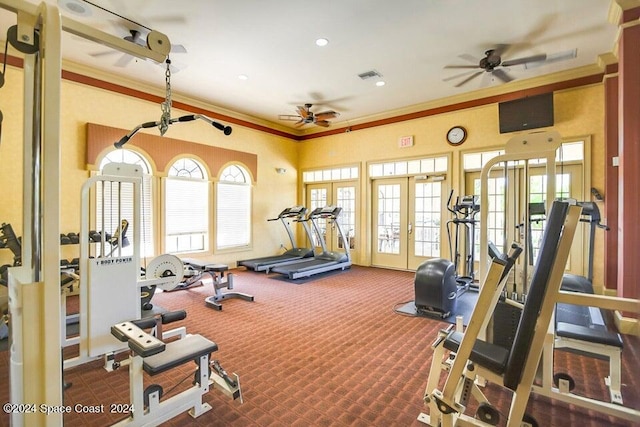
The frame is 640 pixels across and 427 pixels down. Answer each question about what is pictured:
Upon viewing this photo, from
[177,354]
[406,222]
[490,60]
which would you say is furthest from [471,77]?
[177,354]

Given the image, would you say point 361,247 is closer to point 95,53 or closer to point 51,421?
point 95,53

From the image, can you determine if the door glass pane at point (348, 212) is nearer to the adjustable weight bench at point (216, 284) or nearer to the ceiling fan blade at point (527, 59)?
the adjustable weight bench at point (216, 284)

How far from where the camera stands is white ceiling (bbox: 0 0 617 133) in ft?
11.5

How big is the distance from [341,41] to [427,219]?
13.3 ft

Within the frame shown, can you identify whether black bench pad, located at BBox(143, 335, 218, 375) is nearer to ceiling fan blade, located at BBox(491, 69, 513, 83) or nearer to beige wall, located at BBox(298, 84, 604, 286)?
ceiling fan blade, located at BBox(491, 69, 513, 83)

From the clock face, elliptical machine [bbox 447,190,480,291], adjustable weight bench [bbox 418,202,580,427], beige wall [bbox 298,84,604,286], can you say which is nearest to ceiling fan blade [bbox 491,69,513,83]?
beige wall [bbox 298,84,604,286]

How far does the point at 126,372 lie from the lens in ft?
8.71

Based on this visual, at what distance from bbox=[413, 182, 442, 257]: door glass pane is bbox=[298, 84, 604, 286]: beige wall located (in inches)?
19.4

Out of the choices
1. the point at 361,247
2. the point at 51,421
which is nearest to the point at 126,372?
the point at 51,421

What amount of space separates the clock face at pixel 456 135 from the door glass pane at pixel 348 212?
2.51m

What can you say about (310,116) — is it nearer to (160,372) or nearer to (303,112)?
(303,112)

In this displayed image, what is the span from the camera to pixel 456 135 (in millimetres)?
6254

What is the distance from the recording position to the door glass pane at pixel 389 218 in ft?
23.8

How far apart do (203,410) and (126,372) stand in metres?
0.99
